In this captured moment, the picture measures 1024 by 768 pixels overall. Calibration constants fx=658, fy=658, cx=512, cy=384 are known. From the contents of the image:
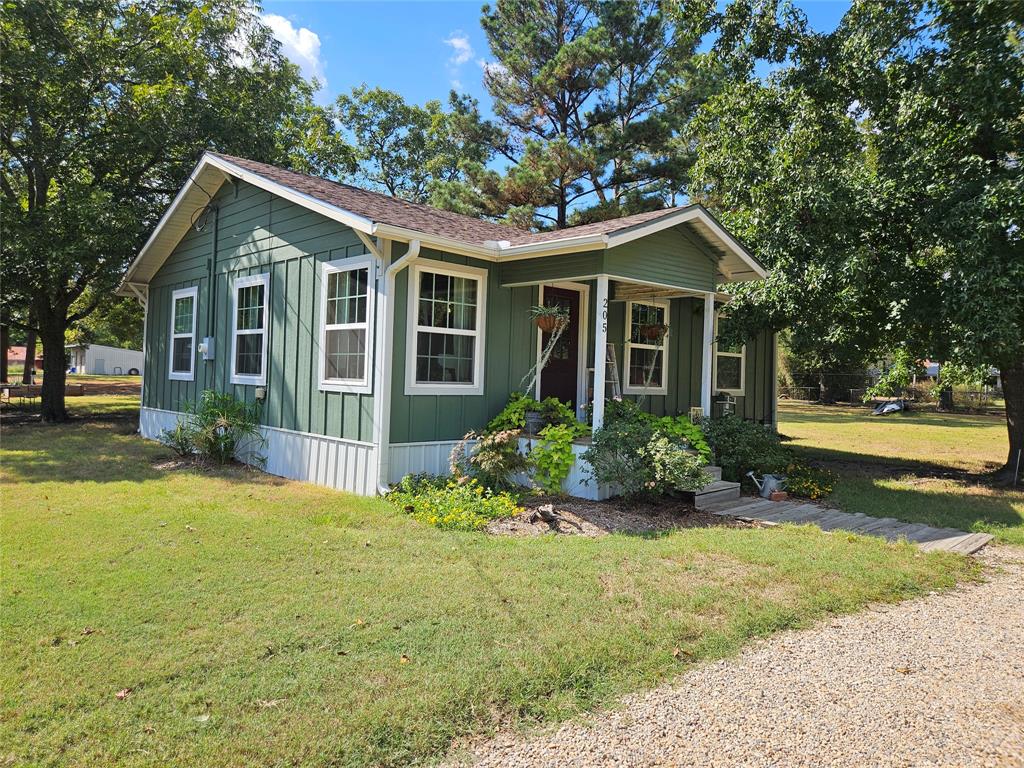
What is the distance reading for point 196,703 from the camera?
2.90 meters

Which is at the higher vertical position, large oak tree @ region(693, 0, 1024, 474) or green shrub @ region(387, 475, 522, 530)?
large oak tree @ region(693, 0, 1024, 474)

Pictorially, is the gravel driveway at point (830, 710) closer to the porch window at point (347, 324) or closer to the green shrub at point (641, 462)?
the green shrub at point (641, 462)

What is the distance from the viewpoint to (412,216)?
8.66 m

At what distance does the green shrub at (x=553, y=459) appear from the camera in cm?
770

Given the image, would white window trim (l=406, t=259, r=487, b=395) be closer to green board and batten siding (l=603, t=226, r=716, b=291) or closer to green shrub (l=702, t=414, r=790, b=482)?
green board and batten siding (l=603, t=226, r=716, b=291)

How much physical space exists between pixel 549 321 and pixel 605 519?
117 inches

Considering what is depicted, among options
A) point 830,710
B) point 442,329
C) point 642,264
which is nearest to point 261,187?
point 442,329

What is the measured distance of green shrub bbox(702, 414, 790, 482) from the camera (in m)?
8.61

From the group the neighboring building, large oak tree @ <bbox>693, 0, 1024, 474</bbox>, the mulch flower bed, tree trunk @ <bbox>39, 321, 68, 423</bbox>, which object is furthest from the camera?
the neighboring building

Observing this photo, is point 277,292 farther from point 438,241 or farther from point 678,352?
point 678,352

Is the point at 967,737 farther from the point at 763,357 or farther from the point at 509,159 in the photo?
the point at 509,159

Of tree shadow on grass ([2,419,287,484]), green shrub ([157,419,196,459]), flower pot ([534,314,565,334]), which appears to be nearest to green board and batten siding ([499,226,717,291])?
flower pot ([534,314,565,334])

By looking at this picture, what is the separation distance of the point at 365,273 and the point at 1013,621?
688 cm

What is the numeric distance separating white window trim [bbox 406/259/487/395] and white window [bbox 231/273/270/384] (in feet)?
9.82
